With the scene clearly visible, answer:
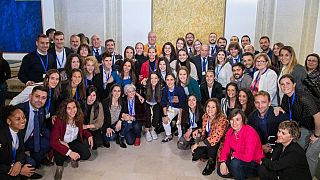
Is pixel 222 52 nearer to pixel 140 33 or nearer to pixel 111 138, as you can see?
pixel 111 138

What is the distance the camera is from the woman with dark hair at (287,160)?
9.29 ft

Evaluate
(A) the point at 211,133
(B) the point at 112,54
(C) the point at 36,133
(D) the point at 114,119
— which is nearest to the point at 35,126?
(C) the point at 36,133

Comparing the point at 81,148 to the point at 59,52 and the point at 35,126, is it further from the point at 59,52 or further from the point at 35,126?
the point at 59,52

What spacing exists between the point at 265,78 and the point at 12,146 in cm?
318

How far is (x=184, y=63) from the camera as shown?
16.6 feet

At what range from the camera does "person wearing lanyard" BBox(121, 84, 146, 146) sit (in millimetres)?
4477

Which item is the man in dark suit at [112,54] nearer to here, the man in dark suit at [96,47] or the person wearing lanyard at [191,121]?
the man in dark suit at [96,47]

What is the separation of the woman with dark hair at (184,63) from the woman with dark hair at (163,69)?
19cm

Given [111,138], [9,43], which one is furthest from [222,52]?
[9,43]

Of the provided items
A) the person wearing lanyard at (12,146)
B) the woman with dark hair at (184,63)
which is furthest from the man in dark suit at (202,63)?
the person wearing lanyard at (12,146)

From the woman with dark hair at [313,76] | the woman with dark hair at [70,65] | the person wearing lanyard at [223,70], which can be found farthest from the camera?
the person wearing lanyard at [223,70]

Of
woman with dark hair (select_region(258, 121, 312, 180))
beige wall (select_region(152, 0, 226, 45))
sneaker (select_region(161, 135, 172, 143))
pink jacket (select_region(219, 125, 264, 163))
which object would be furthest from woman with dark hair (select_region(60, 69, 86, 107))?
beige wall (select_region(152, 0, 226, 45))

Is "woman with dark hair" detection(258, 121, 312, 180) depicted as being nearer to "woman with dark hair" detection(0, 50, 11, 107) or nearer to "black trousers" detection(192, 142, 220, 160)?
"black trousers" detection(192, 142, 220, 160)

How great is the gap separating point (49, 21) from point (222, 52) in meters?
4.66
